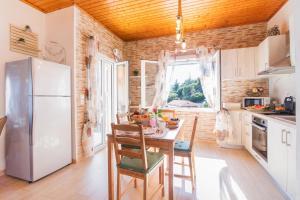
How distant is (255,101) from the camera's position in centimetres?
351

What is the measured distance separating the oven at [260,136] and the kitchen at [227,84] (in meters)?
0.02

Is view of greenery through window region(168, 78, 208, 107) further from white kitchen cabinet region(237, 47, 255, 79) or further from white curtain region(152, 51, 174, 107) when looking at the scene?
white kitchen cabinet region(237, 47, 255, 79)

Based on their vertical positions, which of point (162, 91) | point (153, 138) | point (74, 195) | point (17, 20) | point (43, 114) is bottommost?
point (74, 195)

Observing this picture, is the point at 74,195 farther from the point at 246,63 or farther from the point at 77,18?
the point at 246,63

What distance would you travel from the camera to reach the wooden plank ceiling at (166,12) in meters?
2.87

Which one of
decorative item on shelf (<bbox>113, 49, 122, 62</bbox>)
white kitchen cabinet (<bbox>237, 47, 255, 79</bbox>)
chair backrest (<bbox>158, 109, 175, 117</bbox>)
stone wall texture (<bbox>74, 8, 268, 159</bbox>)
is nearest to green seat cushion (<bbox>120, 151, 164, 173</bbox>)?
stone wall texture (<bbox>74, 8, 268, 159</bbox>)

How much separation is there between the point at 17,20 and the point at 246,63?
451cm

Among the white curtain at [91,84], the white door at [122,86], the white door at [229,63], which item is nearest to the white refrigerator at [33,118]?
the white curtain at [91,84]

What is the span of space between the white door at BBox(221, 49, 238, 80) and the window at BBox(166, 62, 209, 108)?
751mm

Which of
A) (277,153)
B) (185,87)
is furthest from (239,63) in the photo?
(277,153)

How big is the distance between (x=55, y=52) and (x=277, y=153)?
395 cm

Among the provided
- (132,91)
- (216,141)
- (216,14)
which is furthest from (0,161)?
(216,14)

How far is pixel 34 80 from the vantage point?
7.28ft

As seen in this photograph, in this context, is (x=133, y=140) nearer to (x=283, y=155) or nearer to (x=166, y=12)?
(x=283, y=155)
